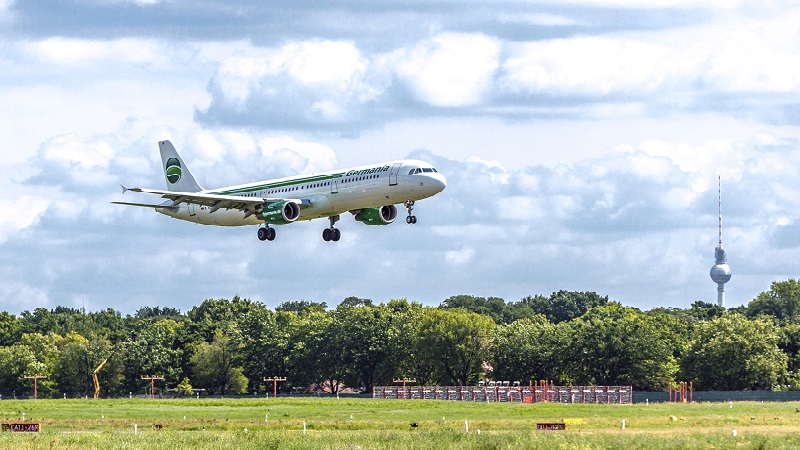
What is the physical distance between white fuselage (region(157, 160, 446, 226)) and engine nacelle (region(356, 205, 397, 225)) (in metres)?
2.39

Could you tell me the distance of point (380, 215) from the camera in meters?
104

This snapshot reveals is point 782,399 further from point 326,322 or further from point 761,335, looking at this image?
point 326,322

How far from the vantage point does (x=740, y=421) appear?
94.1 meters

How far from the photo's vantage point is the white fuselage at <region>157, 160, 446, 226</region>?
310 feet

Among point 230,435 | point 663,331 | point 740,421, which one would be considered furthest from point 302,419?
point 663,331

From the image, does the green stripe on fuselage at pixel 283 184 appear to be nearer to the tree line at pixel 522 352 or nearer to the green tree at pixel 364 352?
the tree line at pixel 522 352

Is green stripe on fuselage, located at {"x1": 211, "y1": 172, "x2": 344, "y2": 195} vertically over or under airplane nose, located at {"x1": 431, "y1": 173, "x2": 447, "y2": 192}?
over

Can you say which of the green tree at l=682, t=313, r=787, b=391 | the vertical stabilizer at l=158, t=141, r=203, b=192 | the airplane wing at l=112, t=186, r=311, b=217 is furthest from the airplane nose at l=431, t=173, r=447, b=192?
the green tree at l=682, t=313, r=787, b=391

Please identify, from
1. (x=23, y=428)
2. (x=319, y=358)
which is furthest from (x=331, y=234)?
(x=319, y=358)

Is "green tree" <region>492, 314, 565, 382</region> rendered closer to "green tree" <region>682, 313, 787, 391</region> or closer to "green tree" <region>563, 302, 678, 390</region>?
"green tree" <region>563, 302, 678, 390</region>

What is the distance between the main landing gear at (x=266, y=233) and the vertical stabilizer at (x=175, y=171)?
22.3 m

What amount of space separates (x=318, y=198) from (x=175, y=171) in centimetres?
3312

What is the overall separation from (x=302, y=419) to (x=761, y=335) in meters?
73.2

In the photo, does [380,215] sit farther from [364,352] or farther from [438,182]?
[364,352]
